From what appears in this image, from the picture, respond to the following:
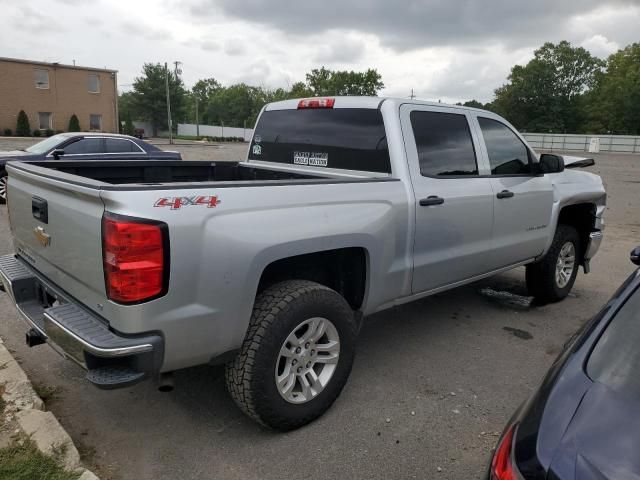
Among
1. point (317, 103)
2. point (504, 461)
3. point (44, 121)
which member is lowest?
point (504, 461)

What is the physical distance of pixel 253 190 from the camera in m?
2.65

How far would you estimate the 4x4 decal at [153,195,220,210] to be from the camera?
231 cm

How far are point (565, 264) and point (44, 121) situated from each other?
45225 millimetres

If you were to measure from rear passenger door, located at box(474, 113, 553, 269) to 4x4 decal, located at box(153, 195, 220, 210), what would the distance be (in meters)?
2.65

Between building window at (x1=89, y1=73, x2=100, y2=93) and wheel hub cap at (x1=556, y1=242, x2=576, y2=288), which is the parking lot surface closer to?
wheel hub cap at (x1=556, y1=242, x2=576, y2=288)

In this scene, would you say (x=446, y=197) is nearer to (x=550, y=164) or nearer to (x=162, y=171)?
(x=550, y=164)

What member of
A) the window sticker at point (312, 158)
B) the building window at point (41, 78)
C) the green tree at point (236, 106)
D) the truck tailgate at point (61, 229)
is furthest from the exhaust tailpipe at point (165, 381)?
the green tree at point (236, 106)

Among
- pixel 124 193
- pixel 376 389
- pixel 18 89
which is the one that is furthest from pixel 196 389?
pixel 18 89

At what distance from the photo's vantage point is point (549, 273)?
5191mm

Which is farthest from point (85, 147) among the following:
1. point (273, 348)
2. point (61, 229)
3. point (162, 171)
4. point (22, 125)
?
point (22, 125)

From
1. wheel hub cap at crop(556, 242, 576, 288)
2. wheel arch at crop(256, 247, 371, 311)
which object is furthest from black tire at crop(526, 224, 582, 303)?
wheel arch at crop(256, 247, 371, 311)

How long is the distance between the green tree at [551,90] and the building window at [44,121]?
6132cm

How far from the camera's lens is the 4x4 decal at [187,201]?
2.31m

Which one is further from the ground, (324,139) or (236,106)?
(236,106)
